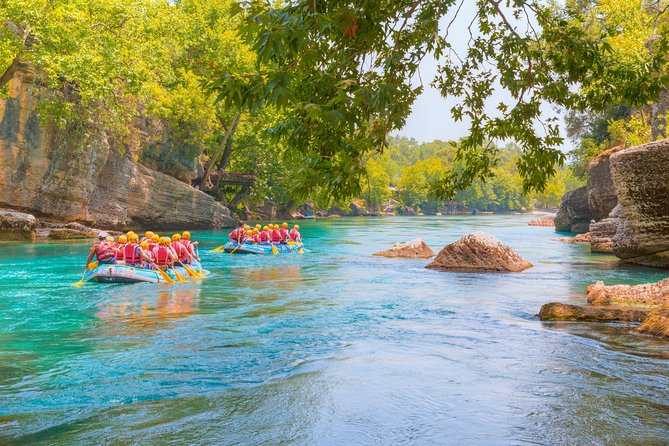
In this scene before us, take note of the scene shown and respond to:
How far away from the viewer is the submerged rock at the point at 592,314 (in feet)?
35.4

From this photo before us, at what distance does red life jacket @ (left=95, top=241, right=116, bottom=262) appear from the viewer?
16234mm

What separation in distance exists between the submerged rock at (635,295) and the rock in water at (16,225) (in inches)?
966

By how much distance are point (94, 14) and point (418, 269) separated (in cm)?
1718

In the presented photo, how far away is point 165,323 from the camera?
38.2ft

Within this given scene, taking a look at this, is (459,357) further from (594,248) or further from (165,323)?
(594,248)

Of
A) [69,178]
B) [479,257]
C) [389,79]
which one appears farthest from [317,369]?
[69,178]

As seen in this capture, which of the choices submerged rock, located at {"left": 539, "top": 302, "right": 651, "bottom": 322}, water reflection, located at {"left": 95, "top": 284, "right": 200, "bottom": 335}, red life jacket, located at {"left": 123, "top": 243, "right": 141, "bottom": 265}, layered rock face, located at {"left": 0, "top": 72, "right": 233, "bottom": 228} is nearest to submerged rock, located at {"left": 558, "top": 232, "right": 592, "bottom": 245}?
submerged rock, located at {"left": 539, "top": 302, "right": 651, "bottom": 322}

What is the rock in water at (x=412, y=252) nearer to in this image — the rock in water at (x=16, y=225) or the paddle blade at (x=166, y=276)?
the paddle blade at (x=166, y=276)

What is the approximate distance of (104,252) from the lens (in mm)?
16312

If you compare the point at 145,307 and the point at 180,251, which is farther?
the point at 180,251

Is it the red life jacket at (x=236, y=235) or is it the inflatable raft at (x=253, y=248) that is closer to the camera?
the inflatable raft at (x=253, y=248)

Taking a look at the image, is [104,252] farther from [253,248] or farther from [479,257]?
[479,257]

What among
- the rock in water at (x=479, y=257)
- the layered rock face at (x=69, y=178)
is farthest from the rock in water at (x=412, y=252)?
the layered rock face at (x=69, y=178)

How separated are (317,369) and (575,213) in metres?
38.4
